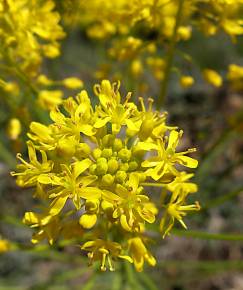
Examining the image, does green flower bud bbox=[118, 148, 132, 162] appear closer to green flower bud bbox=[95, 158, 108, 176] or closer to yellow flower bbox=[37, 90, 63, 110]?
green flower bud bbox=[95, 158, 108, 176]

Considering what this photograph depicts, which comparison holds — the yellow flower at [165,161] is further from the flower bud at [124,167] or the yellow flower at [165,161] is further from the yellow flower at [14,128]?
the yellow flower at [14,128]

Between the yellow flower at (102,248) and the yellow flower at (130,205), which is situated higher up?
the yellow flower at (130,205)

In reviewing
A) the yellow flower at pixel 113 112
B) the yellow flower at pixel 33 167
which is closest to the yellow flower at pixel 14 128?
the yellow flower at pixel 33 167

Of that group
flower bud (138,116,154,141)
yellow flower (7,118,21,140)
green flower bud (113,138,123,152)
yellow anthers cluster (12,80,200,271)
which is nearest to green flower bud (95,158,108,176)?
yellow anthers cluster (12,80,200,271)

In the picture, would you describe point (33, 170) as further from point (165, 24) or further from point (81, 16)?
point (81, 16)

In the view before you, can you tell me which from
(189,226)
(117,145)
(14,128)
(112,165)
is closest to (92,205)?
(112,165)

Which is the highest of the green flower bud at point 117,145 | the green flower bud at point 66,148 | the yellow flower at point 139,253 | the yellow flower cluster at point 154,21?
the yellow flower cluster at point 154,21
